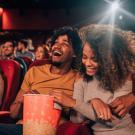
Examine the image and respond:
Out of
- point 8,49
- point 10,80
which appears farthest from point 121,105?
point 8,49

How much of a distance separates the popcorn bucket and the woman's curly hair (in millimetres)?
414

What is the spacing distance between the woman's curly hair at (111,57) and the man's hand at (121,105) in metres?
0.14

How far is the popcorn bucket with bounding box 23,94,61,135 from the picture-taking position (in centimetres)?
163

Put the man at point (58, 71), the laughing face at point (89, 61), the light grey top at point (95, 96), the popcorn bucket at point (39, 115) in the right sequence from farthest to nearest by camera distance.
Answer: the man at point (58, 71) → the laughing face at point (89, 61) → the light grey top at point (95, 96) → the popcorn bucket at point (39, 115)

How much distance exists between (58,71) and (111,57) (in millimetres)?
717

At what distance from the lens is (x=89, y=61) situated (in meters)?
1.95

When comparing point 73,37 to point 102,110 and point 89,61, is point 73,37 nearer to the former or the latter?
point 89,61

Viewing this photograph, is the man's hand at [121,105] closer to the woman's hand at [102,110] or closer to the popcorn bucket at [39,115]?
the woman's hand at [102,110]

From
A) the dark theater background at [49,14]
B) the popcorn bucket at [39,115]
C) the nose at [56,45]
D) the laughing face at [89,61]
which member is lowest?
the popcorn bucket at [39,115]

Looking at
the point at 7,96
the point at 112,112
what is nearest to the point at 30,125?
the point at 112,112

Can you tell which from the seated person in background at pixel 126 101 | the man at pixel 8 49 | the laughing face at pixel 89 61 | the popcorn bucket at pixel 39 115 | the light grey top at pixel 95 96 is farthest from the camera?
the man at pixel 8 49

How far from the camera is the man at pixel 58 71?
8.29 feet

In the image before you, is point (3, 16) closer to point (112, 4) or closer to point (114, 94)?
point (112, 4)

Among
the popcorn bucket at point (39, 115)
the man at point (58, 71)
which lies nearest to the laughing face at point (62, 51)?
the man at point (58, 71)
